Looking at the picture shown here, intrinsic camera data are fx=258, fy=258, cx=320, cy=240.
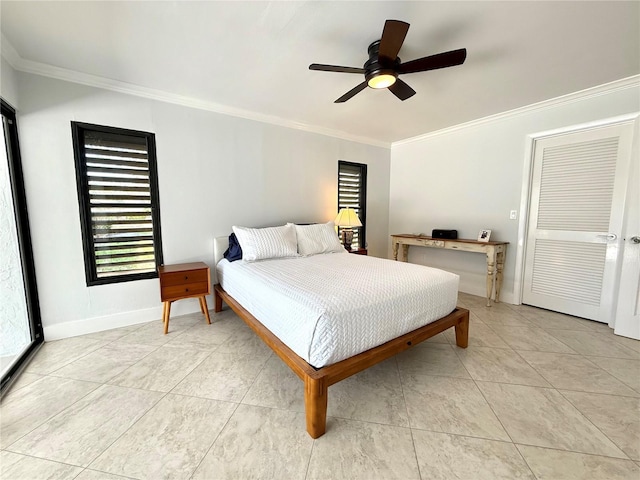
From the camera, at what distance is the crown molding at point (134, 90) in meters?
2.17

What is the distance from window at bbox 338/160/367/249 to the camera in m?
4.29

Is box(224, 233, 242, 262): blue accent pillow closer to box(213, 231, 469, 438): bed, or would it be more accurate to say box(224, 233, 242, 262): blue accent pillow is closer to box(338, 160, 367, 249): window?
box(213, 231, 469, 438): bed

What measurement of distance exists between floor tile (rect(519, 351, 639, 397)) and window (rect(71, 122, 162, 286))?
374 cm

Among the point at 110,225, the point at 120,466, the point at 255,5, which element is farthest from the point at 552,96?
the point at 110,225

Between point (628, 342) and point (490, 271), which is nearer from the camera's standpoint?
point (628, 342)

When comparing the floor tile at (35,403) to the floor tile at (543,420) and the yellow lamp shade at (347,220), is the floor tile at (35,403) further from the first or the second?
the yellow lamp shade at (347,220)

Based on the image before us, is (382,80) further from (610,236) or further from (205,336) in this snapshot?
(610,236)

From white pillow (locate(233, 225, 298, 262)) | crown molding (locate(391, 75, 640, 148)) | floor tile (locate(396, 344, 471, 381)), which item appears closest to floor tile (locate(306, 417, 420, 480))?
floor tile (locate(396, 344, 471, 381))

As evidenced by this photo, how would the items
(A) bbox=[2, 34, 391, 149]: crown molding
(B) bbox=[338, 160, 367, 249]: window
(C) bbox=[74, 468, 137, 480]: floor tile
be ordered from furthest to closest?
1. (B) bbox=[338, 160, 367, 249]: window
2. (A) bbox=[2, 34, 391, 149]: crown molding
3. (C) bbox=[74, 468, 137, 480]: floor tile

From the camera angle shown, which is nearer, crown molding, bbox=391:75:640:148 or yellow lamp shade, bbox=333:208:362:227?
crown molding, bbox=391:75:640:148

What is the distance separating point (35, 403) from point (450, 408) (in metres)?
2.62

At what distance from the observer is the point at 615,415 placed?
61.1 inches

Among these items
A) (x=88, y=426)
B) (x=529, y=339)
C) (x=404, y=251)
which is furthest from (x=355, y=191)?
(x=88, y=426)

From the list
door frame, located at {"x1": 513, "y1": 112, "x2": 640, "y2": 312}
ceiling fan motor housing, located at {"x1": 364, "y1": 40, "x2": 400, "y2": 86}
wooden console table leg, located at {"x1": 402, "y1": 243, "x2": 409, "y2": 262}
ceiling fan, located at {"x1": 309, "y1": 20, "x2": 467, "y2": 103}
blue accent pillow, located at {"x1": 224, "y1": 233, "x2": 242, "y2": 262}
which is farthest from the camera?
wooden console table leg, located at {"x1": 402, "y1": 243, "x2": 409, "y2": 262}
